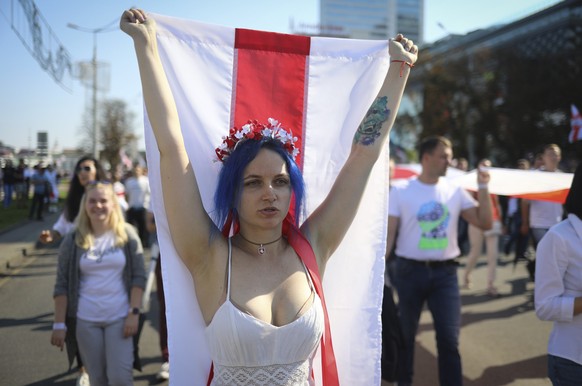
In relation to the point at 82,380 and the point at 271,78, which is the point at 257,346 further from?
the point at 82,380

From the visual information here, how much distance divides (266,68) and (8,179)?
1812 centimetres

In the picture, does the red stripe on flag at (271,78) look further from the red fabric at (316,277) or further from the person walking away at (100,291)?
the person walking away at (100,291)

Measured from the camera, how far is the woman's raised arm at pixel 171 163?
78.6 inches

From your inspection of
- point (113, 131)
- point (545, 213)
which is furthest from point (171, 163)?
point (113, 131)

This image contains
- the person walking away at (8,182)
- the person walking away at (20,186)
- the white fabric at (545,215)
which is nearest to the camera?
the white fabric at (545,215)

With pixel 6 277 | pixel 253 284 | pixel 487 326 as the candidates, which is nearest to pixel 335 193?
pixel 253 284

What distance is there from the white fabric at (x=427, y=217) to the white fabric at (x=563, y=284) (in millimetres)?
1441

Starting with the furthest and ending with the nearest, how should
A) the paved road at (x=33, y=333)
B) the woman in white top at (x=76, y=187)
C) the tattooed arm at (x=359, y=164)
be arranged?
the paved road at (x=33, y=333)
the woman in white top at (x=76, y=187)
the tattooed arm at (x=359, y=164)

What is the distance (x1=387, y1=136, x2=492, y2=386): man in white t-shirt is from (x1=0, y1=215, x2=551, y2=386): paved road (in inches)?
28.9

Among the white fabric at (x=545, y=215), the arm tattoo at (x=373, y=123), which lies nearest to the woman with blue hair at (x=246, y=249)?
the arm tattoo at (x=373, y=123)

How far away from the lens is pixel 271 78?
8.21 feet

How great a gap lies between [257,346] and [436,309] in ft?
8.26

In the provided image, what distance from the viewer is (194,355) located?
7.27 feet

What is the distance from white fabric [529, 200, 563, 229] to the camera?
704 cm
